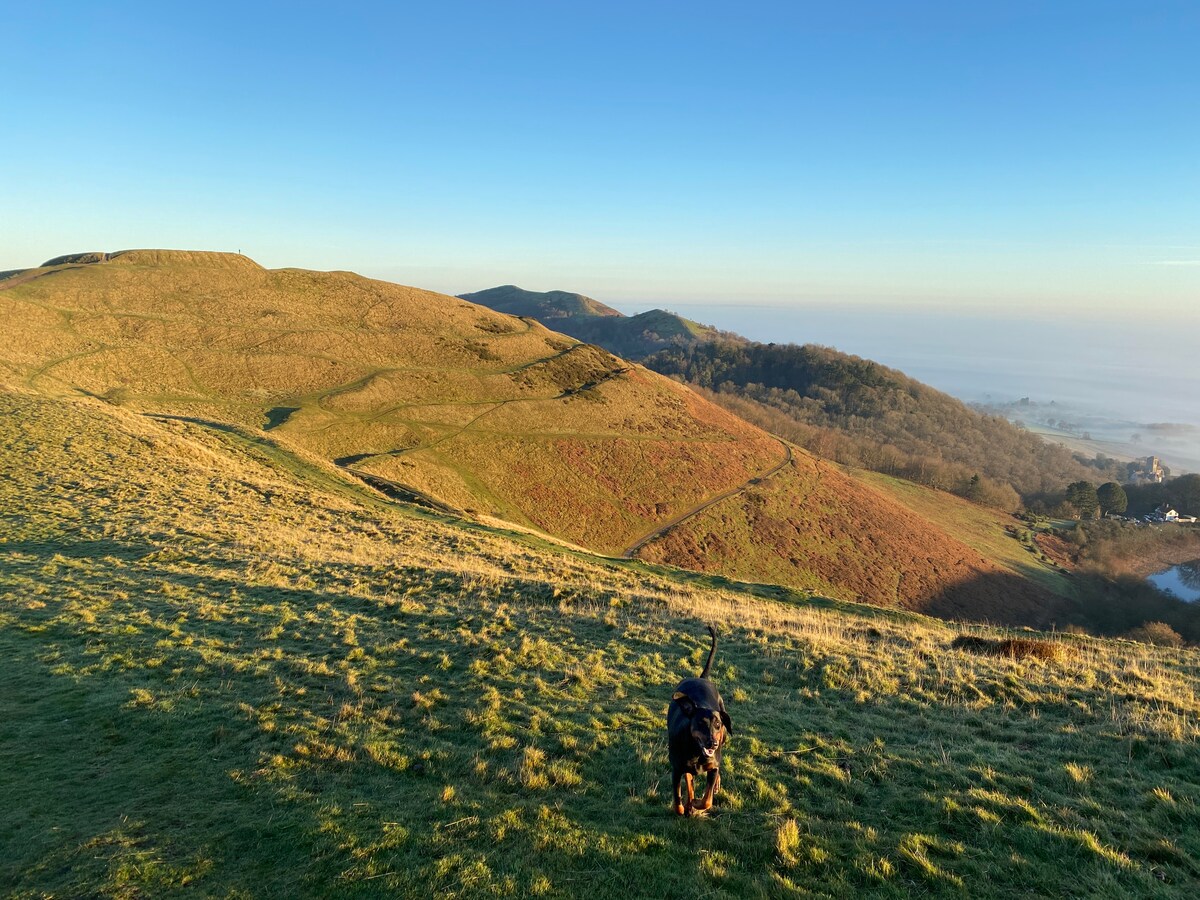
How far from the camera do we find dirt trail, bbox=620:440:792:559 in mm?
61375

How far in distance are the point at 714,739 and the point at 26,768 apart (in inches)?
357

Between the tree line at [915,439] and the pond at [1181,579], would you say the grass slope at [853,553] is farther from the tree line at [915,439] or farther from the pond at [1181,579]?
the tree line at [915,439]

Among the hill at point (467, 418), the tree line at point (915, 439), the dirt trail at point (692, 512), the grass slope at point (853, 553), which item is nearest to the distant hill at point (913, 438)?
the tree line at point (915, 439)

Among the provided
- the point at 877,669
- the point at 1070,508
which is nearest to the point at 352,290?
the point at 877,669

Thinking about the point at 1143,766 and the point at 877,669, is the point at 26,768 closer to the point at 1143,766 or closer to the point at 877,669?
the point at 877,669

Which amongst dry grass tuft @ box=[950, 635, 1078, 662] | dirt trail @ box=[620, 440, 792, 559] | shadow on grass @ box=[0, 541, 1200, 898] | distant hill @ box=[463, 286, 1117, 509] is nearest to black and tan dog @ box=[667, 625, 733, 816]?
shadow on grass @ box=[0, 541, 1200, 898]

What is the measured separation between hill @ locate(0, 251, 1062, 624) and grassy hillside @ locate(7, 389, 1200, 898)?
1194 inches

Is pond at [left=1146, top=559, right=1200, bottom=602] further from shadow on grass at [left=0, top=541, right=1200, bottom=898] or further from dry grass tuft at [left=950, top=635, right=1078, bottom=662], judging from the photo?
shadow on grass at [left=0, top=541, right=1200, bottom=898]

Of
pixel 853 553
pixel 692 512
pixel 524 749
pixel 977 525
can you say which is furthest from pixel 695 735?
pixel 977 525

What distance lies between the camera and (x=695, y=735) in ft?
19.5

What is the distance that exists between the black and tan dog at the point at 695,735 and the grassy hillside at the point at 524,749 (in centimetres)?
39

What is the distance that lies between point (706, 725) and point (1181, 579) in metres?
121

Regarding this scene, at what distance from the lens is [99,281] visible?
283 feet

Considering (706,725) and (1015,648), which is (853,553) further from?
(706,725)
